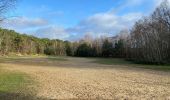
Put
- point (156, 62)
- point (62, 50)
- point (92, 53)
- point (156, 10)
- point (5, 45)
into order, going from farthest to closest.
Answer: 1. point (62, 50)
2. point (92, 53)
3. point (5, 45)
4. point (156, 10)
5. point (156, 62)

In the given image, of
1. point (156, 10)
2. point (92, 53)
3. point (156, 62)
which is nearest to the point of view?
point (156, 62)

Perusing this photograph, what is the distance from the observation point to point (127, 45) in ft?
323

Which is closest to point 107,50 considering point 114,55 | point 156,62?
point 114,55

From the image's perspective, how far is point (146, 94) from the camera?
46.0 feet

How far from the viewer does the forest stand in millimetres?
60522

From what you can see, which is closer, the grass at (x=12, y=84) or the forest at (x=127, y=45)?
the grass at (x=12, y=84)

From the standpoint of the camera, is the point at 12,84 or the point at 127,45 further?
the point at 127,45

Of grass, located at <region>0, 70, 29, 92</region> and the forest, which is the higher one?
the forest

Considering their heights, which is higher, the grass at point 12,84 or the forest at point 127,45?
the forest at point 127,45

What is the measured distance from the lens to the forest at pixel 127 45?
60.5m

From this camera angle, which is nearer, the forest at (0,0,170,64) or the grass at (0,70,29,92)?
the grass at (0,70,29,92)

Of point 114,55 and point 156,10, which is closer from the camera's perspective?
point 156,10

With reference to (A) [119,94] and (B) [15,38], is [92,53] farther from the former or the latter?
(A) [119,94]

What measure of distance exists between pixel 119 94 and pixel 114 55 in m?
93.0
